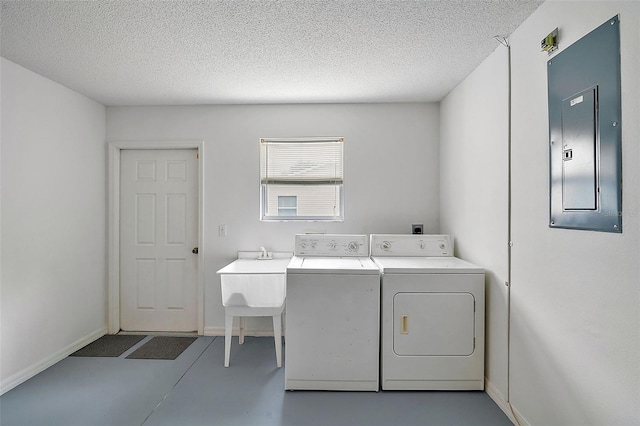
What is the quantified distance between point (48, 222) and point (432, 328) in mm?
3124

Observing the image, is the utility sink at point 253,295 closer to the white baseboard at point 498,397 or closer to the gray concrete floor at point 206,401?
the gray concrete floor at point 206,401

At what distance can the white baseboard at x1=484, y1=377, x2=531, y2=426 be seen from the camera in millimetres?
1892

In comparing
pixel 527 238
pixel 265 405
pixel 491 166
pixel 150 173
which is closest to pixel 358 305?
pixel 265 405

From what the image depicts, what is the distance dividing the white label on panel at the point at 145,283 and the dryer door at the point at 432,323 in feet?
8.32

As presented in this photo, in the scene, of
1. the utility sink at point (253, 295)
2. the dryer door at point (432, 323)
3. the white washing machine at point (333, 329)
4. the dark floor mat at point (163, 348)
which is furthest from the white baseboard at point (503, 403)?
the dark floor mat at point (163, 348)

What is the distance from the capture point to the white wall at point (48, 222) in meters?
2.31

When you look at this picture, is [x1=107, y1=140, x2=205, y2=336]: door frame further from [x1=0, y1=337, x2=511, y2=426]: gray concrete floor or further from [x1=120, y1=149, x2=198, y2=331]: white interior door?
[x1=0, y1=337, x2=511, y2=426]: gray concrete floor

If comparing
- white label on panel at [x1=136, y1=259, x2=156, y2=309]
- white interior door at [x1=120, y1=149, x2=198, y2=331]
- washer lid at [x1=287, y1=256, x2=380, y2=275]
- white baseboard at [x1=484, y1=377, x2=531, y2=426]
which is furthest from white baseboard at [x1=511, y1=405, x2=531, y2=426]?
white label on panel at [x1=136, y1=259, x2=156, y2=309]

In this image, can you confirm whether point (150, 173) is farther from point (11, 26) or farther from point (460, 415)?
point (460, 415)

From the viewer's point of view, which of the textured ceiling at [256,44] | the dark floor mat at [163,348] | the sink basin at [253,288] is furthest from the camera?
the dark floor mat at [163,348]

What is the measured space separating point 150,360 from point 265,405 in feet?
4.10

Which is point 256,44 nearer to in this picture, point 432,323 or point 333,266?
point 333,266

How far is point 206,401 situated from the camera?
214 centimetres

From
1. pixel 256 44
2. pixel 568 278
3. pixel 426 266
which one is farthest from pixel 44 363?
pixel 568 278
